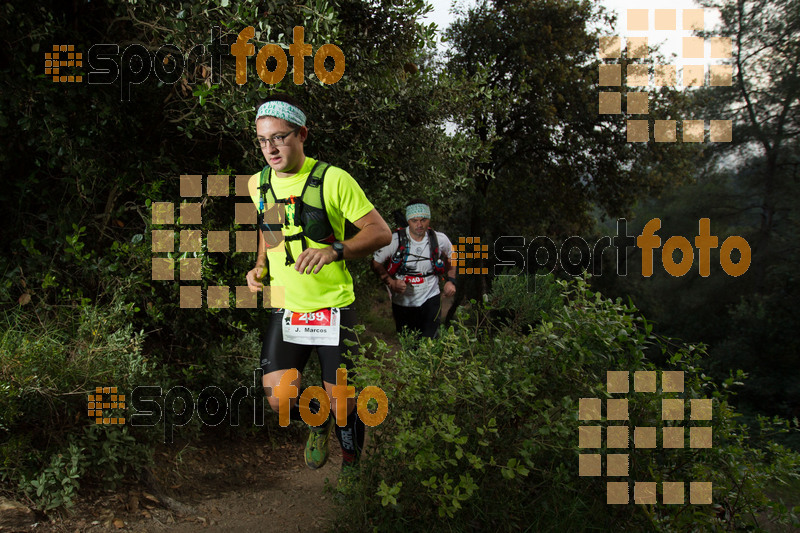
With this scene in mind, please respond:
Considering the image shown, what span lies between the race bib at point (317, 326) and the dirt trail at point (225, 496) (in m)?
1.09

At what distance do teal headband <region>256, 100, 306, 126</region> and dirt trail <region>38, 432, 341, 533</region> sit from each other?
2611 mm

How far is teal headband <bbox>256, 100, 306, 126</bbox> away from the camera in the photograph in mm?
4004

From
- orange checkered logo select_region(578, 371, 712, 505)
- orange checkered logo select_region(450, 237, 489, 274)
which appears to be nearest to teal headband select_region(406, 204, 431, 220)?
orange checkered logo select_region(578, 371, 712, 505)

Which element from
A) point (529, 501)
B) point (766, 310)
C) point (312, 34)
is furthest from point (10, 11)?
point (766, 310)

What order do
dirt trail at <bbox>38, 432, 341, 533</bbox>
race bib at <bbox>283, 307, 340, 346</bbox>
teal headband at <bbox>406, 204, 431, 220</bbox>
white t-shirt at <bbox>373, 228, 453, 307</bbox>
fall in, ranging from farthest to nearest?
white t-shirt at <bbox>373, 228, 453, 307</bbox> < teal headband at <bbox>406, 204, 431, 220</bbox> < dirt trail at <bbox>38, 432, 341, 533</bbox> < race bib at <bbox>283, 307, 340, 346</bbox>

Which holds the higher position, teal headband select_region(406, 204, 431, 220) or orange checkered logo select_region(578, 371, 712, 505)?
teal headband select_region(406, 204, 431, 220)

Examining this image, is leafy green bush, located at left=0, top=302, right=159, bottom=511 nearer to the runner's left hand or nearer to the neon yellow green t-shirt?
the neon yellow green t-shirt

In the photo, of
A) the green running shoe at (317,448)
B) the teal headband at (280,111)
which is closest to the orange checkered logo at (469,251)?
the green running shoe at (317,448)

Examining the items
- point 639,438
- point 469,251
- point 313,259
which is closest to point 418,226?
point 313,259

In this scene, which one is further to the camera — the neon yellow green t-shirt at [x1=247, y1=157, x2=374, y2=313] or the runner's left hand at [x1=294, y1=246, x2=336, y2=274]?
the neon yellow green t-shirt at [x1=247, y1=157, x2=374, y2=313]

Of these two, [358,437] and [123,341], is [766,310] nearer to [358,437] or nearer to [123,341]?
[358,437]

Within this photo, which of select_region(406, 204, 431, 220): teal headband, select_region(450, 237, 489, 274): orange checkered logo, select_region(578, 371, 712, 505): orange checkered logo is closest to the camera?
select_region(578, 371, 712, 505): orange checkered logo

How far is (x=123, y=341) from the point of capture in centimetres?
511

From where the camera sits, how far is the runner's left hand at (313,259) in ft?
12.6
